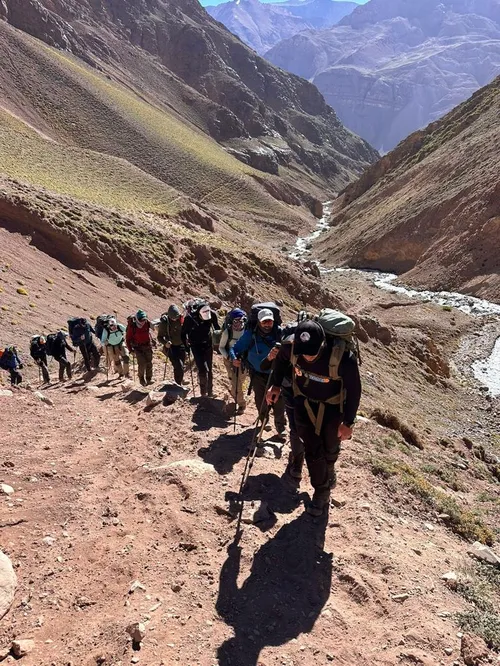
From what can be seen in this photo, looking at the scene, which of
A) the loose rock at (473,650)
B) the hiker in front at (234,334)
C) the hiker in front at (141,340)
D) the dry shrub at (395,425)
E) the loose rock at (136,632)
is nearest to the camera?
the loose rock at (136,632)

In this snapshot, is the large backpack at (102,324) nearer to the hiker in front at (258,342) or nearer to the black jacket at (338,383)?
the hiker in front at (258,342)

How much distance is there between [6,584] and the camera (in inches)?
161

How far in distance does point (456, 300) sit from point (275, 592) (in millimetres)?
39833

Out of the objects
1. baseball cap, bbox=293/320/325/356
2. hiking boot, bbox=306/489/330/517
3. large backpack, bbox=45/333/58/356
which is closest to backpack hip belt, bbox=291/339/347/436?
baseball cap, bbox=293/320/325/356

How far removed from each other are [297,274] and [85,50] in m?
101

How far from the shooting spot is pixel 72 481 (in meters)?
5.98

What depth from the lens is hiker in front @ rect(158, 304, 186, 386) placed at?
1004cm

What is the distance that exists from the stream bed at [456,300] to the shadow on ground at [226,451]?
19.2 meters

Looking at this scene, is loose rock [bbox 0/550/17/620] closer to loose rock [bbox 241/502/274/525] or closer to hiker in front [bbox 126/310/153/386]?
loose rock [bbox 241/502/274/525]

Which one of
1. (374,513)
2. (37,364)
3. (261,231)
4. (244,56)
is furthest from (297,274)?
(244,56)

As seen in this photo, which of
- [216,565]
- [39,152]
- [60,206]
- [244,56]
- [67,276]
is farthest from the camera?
[244,56]

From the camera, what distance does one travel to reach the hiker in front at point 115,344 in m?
11.9

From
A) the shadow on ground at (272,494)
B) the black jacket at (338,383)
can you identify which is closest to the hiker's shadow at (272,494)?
the shadow on ground at (272,494)

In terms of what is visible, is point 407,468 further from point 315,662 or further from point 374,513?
point 315,662
